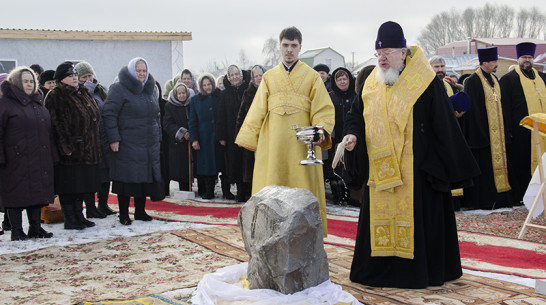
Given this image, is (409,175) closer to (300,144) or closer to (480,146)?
(300,144)

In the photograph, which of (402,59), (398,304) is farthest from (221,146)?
(398,304)

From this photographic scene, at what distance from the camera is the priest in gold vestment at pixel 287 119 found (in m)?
6.07

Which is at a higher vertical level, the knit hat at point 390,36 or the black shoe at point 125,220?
the knit hat at point 390,36

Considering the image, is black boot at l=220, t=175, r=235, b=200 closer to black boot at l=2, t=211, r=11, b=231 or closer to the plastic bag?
black boot at l=2, t=211, r=11, b=231

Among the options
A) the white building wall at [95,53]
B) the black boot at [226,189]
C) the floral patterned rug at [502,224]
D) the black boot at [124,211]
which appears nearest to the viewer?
the floral patterned rug at [502,224]

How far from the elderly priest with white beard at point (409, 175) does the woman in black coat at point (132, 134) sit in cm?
336

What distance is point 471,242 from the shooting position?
21.9 feet

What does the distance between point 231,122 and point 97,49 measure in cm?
1169

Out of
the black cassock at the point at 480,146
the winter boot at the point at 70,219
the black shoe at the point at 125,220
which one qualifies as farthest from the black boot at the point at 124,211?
the black cassock at the point at 480,146

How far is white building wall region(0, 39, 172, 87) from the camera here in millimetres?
19375

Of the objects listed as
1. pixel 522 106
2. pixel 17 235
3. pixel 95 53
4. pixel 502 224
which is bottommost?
pixel 502 224

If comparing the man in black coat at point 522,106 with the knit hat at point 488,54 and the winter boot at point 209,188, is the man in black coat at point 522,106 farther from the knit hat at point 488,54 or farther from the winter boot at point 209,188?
the winter boot at point 209,188

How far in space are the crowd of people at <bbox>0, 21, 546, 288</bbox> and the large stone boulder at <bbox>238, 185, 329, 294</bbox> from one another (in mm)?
728

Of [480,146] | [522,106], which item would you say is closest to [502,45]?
[522,106]
